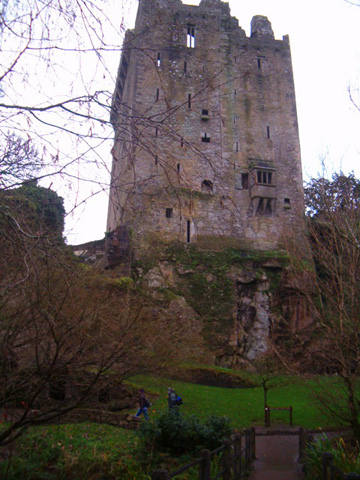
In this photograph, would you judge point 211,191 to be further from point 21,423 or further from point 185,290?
point 21,423

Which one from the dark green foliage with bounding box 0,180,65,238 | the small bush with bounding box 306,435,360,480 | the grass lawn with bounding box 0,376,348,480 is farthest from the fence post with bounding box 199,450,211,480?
the dark green foliage with bounding box 0,180,65,238

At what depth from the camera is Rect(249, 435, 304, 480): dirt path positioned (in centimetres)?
743

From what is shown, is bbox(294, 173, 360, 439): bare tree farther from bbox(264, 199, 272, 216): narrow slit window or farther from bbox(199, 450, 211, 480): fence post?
bbox(264, 199, 272, 216): narrow slit window

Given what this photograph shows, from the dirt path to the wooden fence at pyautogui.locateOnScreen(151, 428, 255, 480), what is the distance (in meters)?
0.24

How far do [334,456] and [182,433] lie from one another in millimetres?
2867

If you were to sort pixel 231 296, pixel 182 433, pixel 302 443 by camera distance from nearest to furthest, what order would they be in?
pixel 302 443 → pixel 182 433 → pixel 231 296

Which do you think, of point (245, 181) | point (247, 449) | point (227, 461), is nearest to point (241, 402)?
point (247, 449)

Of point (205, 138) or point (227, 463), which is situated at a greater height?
point (205, 138)

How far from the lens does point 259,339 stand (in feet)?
68.2

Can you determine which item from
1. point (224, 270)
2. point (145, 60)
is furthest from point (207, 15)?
point (224, 270)

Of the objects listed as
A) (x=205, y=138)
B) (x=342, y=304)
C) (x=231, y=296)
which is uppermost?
(x=205, y=138)

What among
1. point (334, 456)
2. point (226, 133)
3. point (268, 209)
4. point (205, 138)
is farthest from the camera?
point (226, 133)

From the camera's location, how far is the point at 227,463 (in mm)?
5848

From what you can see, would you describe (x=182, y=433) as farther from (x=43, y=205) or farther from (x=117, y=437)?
(x=43, y=205)
